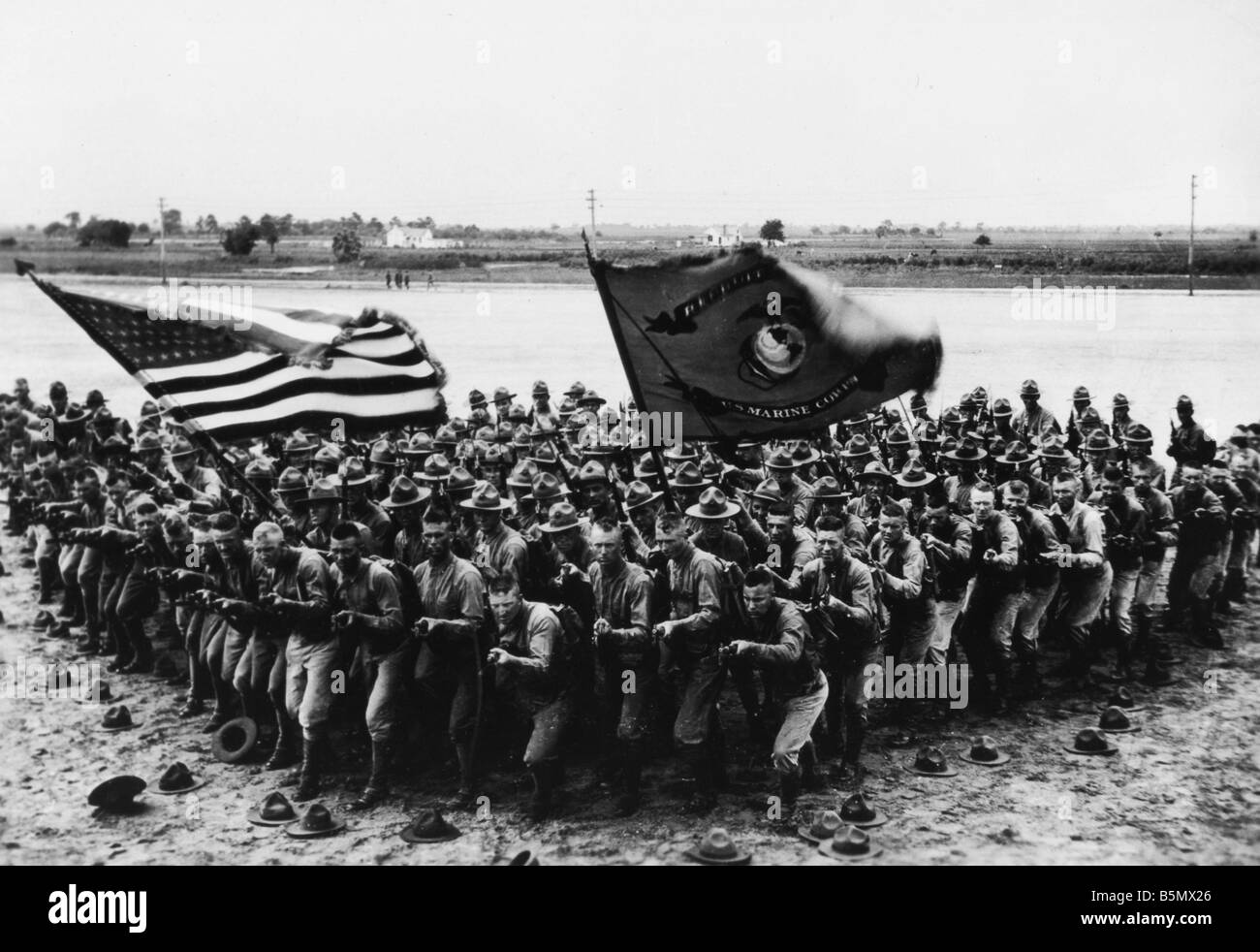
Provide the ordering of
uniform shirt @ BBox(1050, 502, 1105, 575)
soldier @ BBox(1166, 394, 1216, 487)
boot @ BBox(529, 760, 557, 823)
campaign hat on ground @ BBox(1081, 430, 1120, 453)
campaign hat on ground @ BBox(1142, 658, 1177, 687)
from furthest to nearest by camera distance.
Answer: soldier @ BBox(1166, 394, 1216, 487) → campaign hat on ground @ BBox(1081, 430, 1120, 453) → campaign hat on ground @ BBox(1142, 658, 1177, 687) → uniform shirt @ BBox(1050, 502, 1105, 575) → boot @ BBox(529, 760, 557, 823)

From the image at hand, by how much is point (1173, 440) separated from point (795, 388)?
7.58 m

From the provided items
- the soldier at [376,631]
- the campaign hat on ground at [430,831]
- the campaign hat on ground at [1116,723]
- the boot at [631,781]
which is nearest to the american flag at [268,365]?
the soldier at [376,631]

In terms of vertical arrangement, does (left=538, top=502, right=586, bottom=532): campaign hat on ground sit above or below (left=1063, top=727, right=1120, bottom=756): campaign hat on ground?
above

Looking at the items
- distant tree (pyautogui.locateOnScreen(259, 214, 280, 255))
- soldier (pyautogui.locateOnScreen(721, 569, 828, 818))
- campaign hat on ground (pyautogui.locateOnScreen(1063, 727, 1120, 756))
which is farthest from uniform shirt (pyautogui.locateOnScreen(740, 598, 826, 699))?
distant tree (pyautogui.locateOnScreen(259, 214, 280, 255))

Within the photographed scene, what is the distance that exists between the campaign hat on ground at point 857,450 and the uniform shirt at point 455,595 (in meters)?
5.45

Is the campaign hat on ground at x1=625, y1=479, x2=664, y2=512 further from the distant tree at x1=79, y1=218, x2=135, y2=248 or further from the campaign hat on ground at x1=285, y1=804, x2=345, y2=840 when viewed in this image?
the distant tree at x1=79, y1=218, x2=135, y2=248

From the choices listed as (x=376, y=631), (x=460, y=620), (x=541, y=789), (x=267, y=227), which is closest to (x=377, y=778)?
(x=376, y=631)

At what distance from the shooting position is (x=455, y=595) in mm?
8031

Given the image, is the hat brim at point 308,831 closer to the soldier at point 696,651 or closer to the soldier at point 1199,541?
the soldier at point 696,651

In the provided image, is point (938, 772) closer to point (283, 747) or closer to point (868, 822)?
point (868, 822)

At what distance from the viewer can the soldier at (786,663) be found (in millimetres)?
7492

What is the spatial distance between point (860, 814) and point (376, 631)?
3.81m

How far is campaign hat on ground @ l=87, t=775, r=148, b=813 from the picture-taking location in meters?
8.23

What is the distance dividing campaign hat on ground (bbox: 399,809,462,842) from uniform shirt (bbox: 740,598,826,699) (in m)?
2.47
